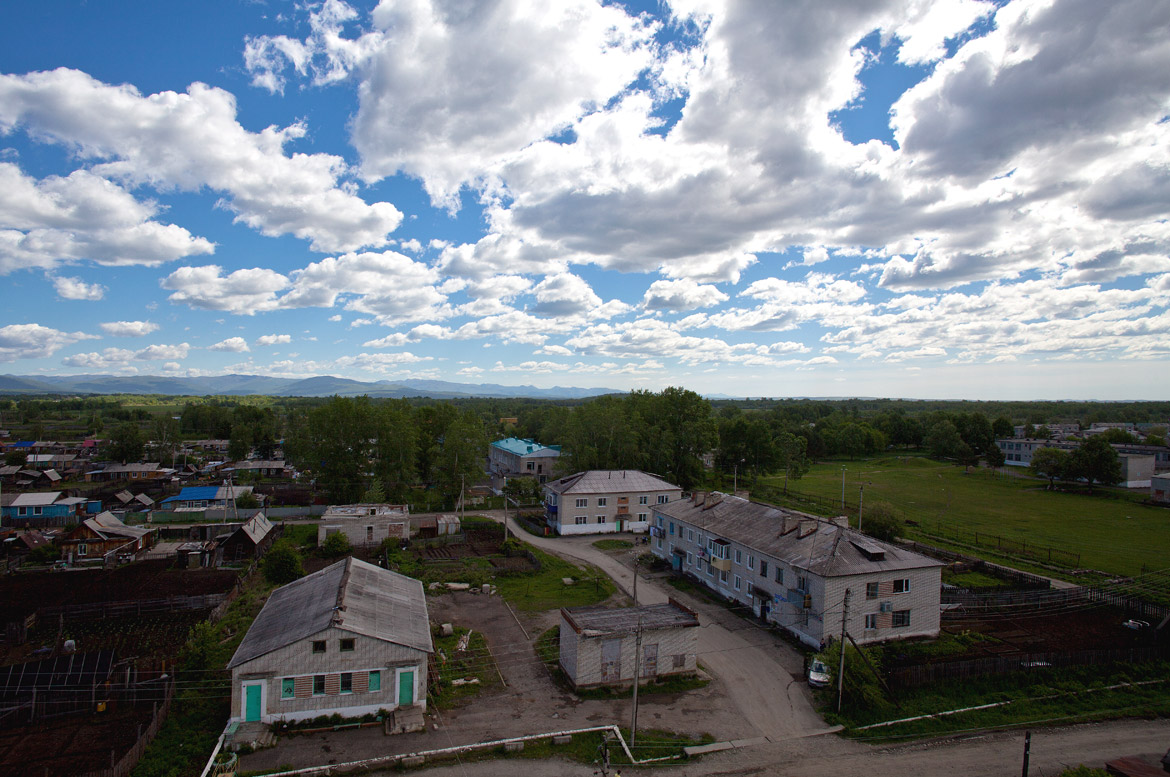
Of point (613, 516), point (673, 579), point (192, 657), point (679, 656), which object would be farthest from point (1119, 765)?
point (613, 516)

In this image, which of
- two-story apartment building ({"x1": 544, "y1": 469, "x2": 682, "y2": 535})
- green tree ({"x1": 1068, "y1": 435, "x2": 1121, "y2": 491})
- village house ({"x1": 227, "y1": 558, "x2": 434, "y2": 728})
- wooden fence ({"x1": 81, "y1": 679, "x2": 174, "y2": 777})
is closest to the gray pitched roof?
village house ({"x1": 227, "y1": 558, "x2": 434, "y2": 728})

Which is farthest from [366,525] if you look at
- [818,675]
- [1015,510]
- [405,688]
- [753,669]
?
[1015,510]

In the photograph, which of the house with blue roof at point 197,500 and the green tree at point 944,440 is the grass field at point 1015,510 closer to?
the green tree at point 944,440

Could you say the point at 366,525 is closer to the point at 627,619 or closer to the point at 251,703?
the point at 251,703

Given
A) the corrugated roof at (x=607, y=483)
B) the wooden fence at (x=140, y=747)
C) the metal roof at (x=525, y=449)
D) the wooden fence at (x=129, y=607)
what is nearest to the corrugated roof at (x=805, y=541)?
the corrugated roof at (x=607, y=483)

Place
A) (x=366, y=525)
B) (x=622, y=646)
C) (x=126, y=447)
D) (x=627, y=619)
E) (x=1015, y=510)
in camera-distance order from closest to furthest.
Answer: (x=622, y=646) → (x=627, y=619) → (x=366, y=525) → (x=1015, y=510) → (x=126, y=447)

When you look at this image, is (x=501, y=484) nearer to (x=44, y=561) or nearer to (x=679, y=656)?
(x=44, y=561)
